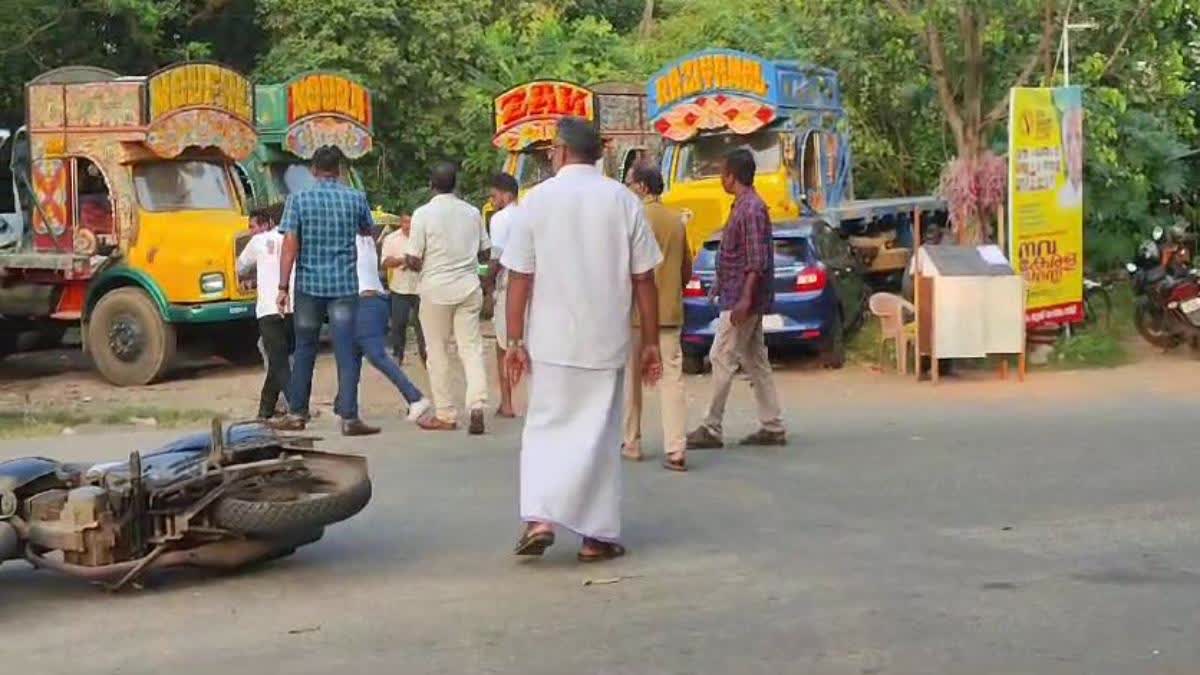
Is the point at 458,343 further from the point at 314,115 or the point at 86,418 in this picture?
the point at 314,115

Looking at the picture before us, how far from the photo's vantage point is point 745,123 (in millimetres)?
19047

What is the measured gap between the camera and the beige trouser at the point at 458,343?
11578 millimetres

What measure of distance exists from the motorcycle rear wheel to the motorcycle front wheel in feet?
37.4

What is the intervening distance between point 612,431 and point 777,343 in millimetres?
9094

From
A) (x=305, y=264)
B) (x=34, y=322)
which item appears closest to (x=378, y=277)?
(x=305, y=264)

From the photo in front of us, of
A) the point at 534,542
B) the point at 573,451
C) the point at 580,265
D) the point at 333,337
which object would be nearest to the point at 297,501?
the point at 534,542

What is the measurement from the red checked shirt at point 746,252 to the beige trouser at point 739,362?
0.45 feet

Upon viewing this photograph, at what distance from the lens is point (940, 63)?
55.1ft

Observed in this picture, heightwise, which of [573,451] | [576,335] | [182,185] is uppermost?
[182,185]

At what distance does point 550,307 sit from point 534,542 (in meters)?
1.01

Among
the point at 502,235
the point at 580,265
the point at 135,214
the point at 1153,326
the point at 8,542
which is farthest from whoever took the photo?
the point at 1153,326

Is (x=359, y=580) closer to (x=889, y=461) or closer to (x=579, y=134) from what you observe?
(x=579, y=134)

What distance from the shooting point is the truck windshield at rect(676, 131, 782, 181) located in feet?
63.2

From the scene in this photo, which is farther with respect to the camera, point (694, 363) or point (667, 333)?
point (694, 363)
